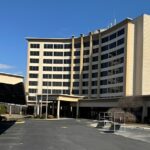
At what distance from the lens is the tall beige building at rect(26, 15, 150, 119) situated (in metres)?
114

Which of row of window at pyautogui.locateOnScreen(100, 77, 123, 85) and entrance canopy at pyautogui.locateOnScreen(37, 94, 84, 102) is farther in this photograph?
entrance canopy at pyautogui.locateOnScreen(37, 94, 84, 102)

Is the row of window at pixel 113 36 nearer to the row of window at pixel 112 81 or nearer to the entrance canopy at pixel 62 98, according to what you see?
the row of window at pixel 112 81

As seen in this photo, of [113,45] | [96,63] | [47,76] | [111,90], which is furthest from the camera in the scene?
[47,76]

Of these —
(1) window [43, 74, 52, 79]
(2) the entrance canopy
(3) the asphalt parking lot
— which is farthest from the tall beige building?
(3) the asphalt parking lot

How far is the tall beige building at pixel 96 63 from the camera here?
374 feet

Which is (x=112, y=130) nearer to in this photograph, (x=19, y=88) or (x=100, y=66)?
(x=19, y=88)

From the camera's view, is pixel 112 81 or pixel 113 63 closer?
pixel 112 81

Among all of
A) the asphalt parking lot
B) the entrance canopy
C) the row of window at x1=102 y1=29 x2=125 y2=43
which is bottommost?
the asphalt parking lot

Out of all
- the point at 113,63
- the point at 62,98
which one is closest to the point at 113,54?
the point at 113,63

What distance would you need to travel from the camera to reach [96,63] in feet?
451

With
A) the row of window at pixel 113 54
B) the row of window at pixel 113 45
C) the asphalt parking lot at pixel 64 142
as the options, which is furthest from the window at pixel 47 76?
the asphalt parking lot at pixel 64 142

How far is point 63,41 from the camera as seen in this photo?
149375 millimetres

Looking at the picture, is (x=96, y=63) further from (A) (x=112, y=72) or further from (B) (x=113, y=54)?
(A) (x=112, y=72)

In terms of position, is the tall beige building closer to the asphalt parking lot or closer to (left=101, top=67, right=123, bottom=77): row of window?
(left=101, top=67, right=123, bottom=77): row of window
